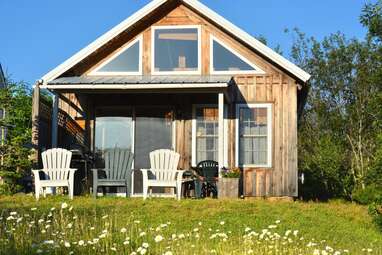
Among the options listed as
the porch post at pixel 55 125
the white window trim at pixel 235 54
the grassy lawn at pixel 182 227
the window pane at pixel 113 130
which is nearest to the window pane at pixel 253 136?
the white window trim at pixel 235 54

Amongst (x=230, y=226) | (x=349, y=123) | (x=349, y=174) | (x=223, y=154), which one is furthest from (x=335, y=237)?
(x=349, y=123)

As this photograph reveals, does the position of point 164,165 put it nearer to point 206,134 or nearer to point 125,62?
point 206,134

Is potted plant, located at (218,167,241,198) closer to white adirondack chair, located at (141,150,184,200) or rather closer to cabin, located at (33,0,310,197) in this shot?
white adirondack chair, located at (141,150,184,200)

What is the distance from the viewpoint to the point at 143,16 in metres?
13.3

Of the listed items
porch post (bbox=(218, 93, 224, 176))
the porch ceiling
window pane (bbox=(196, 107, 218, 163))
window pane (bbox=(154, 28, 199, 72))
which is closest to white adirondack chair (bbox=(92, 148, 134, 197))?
the porch ceiling

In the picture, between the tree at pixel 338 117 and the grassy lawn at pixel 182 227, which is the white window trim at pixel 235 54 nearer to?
the grassy lawn at pixel 182 227

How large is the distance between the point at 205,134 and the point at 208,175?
A: 100cm

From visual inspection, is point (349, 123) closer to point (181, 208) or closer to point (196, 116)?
point (196, 116)

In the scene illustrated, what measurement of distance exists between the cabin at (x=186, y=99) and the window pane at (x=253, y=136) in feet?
0.07

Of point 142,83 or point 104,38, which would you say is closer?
point 142,83

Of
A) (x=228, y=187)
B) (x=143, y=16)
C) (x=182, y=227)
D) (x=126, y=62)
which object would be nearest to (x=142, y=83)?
(x=126, y=62)

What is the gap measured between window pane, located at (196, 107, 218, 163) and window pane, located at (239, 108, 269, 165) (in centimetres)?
60

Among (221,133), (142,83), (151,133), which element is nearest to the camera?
(221,133)

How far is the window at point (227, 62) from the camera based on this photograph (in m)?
13.2
